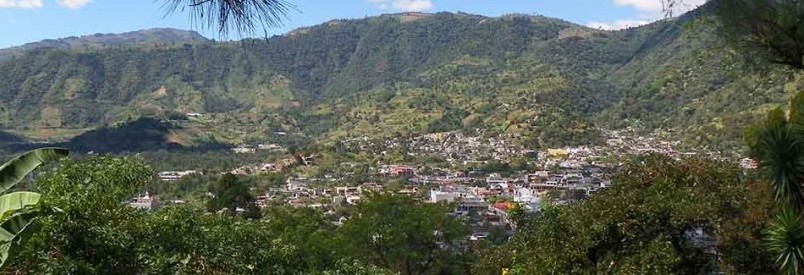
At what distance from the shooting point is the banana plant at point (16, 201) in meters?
3.25

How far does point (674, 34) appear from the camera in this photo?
12500 cm

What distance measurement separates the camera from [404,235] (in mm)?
17344

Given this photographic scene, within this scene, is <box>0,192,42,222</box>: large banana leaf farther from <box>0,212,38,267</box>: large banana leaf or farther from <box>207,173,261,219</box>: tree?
<box>207,173,261,219</box>: tree

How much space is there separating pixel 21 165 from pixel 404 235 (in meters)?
14.3

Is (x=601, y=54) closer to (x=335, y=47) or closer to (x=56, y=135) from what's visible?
(x=335, y=47)

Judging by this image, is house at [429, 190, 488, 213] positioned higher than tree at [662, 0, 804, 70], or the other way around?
tree at [662, 0, 804, 70]

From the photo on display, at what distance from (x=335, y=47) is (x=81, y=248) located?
196 m

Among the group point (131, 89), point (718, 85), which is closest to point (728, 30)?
point (718, 85)

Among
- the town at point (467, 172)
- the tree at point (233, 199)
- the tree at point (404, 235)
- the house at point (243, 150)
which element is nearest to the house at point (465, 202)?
the town at point (467, 172)

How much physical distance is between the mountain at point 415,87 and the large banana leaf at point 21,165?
54.1m

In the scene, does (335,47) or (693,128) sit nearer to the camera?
(693,128)

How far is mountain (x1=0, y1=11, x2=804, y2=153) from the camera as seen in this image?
84.0 meters

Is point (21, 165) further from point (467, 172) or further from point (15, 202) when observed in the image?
point (467, 172)

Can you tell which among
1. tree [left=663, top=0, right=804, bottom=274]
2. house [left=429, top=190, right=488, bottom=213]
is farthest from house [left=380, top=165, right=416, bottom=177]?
tree [left=663, top=0, right=804, bottom=274]
